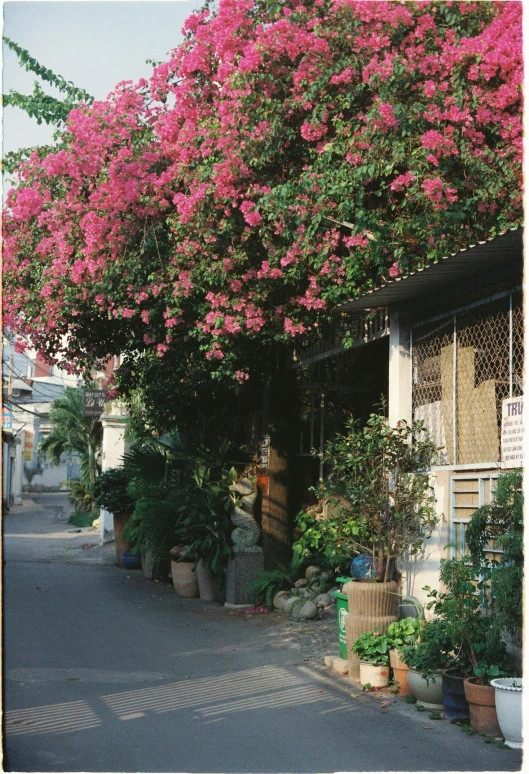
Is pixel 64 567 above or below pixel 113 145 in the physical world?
below

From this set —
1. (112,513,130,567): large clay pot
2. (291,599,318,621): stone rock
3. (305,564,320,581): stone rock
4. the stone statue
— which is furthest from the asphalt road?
(112,513,130,567): large clay pot

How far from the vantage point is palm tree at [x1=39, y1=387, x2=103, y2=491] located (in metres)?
37.8

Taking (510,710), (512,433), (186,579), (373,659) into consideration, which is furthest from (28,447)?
(510,710)

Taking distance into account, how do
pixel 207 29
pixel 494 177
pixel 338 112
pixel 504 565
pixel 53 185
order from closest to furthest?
pixel 504 565 → pixel 494 177 → pixel 338 112 → pixel 207 29 → pixel 53 185

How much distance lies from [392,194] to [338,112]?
1043mm

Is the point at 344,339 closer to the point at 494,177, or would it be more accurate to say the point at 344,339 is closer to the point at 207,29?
the point at 494,177

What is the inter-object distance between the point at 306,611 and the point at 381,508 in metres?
3.87

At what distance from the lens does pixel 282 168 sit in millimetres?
11023

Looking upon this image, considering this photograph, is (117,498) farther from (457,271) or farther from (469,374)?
(457,271)

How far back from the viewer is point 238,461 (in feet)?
50.8

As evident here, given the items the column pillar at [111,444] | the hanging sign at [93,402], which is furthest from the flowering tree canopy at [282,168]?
the hanging sign at [93,402]

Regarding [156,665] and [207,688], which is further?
[156,665]

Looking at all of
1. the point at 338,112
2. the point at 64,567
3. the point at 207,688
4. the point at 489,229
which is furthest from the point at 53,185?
the point at 64,567

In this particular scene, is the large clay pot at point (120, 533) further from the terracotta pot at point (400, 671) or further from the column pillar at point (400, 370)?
the terracotta pot at point (400, 671)
